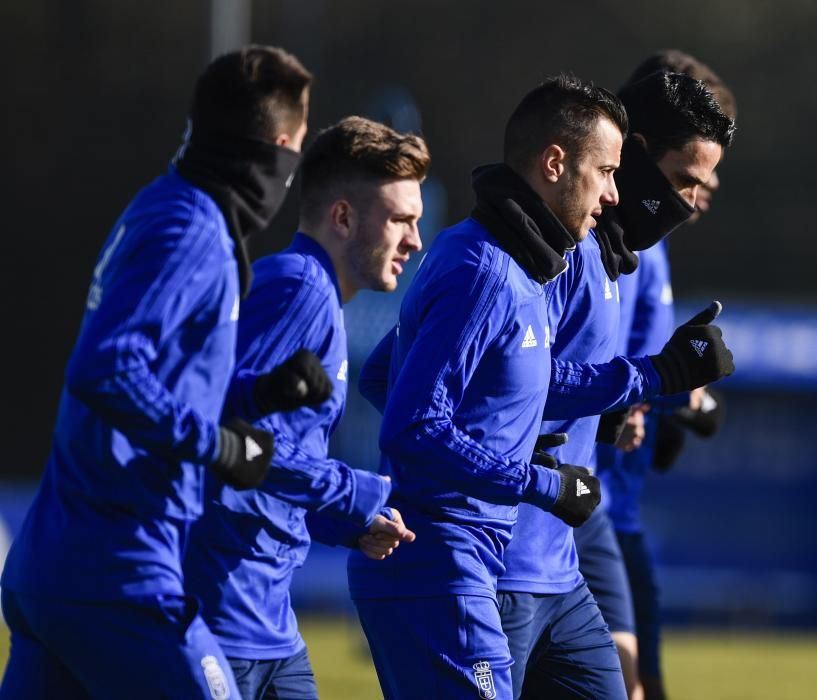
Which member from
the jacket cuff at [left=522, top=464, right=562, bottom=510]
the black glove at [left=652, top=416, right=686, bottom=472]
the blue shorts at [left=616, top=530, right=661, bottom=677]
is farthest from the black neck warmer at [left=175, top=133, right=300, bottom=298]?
the black glove at [left=652, top=416, right=686, bottom=472]

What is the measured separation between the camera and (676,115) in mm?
5641

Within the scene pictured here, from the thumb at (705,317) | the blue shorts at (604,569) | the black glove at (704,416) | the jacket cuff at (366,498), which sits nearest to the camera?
the jacket cuff at (366,498)

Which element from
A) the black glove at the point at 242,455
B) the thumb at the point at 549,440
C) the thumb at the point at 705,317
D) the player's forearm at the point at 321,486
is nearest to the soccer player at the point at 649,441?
the thumb at the point at 705,317

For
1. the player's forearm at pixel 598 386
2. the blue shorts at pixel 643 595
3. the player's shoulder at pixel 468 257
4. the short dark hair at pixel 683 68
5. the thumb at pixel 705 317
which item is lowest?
the blue shorts at pixel 643 595

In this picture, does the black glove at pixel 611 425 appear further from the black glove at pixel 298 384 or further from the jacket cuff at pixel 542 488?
the black glove at pixel 298 384

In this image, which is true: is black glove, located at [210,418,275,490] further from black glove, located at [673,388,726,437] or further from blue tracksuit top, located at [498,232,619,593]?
black glove, located at [673,388,726,437]

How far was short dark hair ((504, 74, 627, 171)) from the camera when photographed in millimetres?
4844

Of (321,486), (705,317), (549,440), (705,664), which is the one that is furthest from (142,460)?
(705,664)

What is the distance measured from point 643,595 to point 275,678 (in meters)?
2.77

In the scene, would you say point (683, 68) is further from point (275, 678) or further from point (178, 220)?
point (178, 220)

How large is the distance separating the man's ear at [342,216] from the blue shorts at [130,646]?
1345mm

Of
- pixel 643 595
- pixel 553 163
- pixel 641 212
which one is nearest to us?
pixel 553 163

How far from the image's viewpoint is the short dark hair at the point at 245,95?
393cm

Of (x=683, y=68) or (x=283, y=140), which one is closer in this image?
(x=283, y=140)
